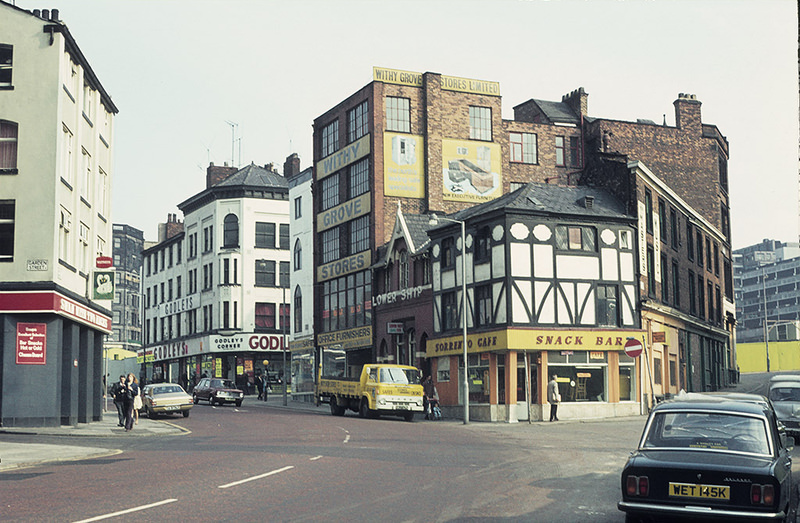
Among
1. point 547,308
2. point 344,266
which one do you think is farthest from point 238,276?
point 547,308

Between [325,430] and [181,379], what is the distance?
56336mm

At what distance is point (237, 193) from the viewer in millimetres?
78000

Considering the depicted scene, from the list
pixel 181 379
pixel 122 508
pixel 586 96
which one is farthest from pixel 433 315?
pixel 181 379

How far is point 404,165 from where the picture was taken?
5291 cm

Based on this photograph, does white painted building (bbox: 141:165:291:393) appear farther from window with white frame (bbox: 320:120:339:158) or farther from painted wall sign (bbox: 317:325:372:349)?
window with white frame (bbox: 320:120:339:158)

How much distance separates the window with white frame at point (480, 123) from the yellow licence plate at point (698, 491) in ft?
152

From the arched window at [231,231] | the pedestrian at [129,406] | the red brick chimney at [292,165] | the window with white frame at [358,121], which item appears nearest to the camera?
the pedestrian at [129,406]

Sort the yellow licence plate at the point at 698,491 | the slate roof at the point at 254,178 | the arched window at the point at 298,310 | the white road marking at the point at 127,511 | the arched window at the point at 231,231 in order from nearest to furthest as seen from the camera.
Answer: the yellow licence plate at the point at 698,491, the white road marking at the point at 127,511, the arched window at the point at 298,310, the arched window at the point at 231,231, the slate roof at the point at 254,178

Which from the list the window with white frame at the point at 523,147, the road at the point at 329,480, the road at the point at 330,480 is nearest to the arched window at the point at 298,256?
the window with white frame at the point at 523,147

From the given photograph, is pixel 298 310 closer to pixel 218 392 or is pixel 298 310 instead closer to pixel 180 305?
pixel 218 392

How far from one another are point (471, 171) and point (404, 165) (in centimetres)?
414

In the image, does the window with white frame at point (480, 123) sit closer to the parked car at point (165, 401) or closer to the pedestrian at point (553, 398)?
the pedestrian at point (553, 398)

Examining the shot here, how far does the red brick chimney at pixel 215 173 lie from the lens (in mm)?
81812

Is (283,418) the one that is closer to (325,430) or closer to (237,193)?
(325,430)
